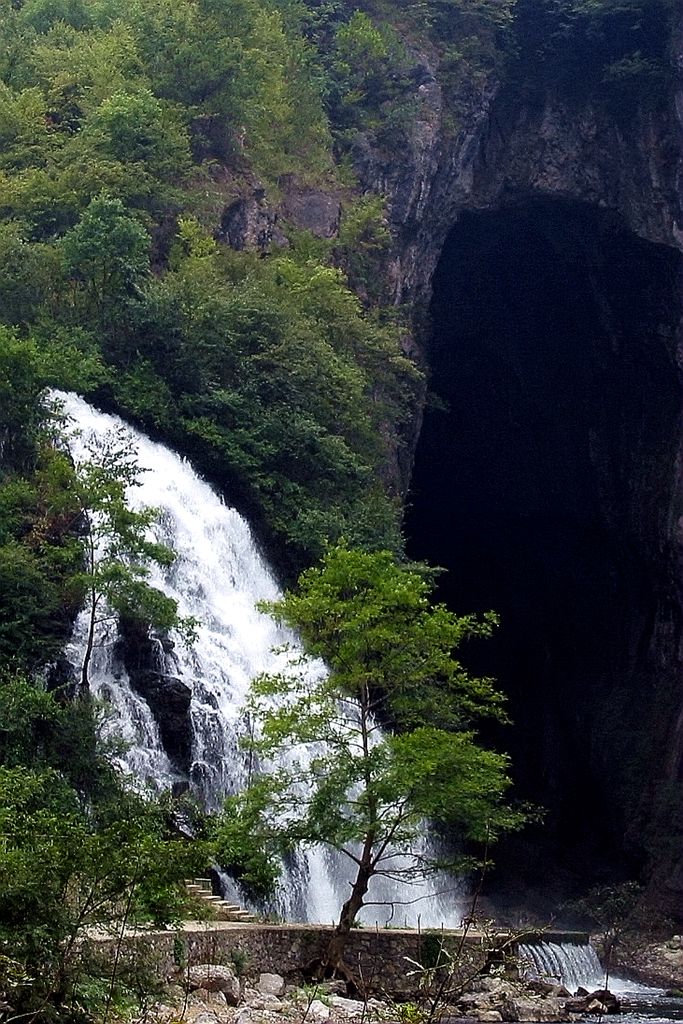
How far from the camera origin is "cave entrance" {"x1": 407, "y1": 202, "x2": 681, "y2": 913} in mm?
33375

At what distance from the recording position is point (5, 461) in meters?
21.5

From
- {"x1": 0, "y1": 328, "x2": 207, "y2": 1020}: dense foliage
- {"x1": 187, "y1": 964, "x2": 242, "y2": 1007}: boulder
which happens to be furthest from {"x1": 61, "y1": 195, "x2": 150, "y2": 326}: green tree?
{"x1": 187, "y1": 964, "x2": 242, "y2": 1007}: boulder

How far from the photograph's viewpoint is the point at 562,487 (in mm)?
36531

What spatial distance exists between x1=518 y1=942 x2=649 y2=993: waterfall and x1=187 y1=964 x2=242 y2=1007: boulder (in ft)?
26.2

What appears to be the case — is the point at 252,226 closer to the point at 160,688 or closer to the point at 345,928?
the point at 160,688

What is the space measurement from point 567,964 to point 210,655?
803cm

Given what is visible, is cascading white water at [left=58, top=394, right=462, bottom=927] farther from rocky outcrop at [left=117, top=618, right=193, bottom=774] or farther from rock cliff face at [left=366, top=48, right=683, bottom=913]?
rock cliff face at [left=366, top=48, right=683, bottom=913]

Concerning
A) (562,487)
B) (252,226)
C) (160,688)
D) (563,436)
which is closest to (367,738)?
(160,688)

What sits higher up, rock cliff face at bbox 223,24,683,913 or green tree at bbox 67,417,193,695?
rock cliff face at bbox 223,24,683,913

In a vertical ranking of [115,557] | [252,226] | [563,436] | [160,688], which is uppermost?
[252,226]

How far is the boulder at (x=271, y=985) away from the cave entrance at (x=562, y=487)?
18055mm

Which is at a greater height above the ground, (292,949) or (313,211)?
(313,211)

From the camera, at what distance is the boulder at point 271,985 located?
14742 millimetres

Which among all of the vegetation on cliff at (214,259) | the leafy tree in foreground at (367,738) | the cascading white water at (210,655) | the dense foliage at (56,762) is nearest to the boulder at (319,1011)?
the leafy tree in foreground at (367,738)
